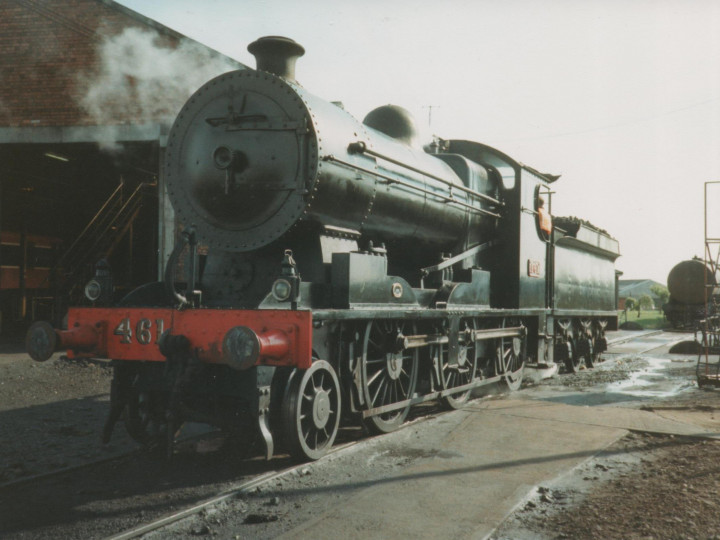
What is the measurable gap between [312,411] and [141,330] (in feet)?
4.44

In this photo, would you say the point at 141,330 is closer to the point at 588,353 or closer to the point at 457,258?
the point at 457,258

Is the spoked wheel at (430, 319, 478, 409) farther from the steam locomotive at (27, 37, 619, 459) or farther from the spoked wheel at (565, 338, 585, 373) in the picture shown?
the spoked wheel at (565, 338, 585, 373)

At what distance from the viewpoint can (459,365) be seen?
6777 millimetres

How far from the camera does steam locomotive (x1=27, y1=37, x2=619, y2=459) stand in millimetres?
4281

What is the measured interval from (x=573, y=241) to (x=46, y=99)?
30.5 feet

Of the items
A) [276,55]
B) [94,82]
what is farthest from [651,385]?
[94,82]

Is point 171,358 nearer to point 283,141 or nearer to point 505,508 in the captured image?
point 283,141

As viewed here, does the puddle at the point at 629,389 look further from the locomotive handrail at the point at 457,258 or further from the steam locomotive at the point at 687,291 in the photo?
the steam locomotive at the point at 687,291

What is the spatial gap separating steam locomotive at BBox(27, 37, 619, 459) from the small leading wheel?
0.01 metres

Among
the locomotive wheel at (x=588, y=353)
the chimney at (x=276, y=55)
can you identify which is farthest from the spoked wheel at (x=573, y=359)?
the chimney at (x=276, y=55)

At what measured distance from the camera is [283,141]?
15.5 feet

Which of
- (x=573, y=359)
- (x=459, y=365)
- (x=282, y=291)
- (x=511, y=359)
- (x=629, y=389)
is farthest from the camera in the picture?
(x=573, y=359)

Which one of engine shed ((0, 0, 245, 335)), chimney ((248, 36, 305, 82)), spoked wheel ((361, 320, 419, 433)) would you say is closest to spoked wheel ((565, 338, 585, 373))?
spoked wheel ((361, 320, 419, 433))

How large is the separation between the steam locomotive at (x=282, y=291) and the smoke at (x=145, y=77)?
17.7ft
